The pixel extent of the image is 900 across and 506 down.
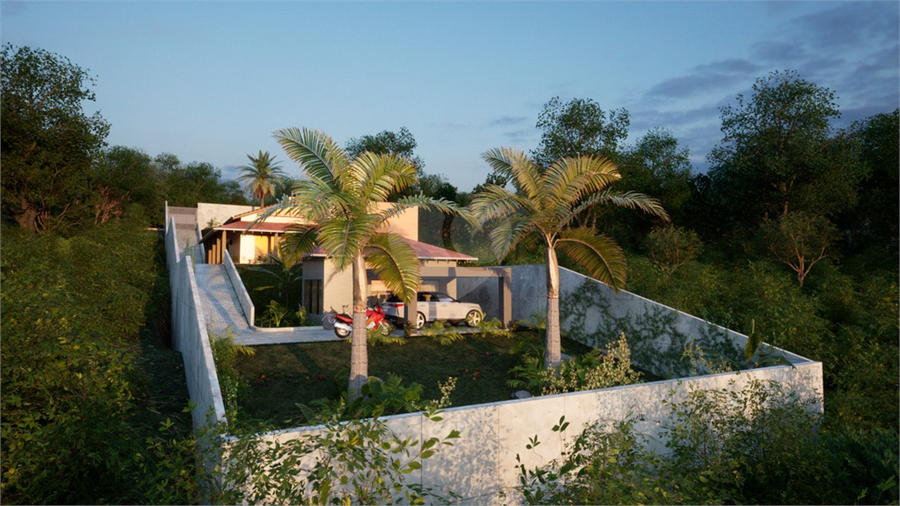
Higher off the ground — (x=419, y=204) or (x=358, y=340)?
(x=419, y=204)

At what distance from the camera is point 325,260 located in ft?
57.0

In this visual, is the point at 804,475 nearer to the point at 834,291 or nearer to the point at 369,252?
the point at 369,252

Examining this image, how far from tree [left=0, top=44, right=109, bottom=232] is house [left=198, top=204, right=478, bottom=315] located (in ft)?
24.0

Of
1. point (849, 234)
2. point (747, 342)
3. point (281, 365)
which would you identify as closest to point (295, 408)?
point (281, 365)

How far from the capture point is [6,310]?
5.45 m

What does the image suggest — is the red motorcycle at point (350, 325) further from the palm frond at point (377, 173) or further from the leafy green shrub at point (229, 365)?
the palm frond at point (377, 173)

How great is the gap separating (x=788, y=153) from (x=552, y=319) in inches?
831

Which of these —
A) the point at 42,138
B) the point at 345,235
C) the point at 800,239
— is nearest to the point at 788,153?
the point at 800,239

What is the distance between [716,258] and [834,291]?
36.7 ft

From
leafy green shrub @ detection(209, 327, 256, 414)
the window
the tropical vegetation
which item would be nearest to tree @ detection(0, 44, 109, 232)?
the tropical vegetation

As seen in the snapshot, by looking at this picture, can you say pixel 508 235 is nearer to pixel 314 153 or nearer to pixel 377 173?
pixel 377 173

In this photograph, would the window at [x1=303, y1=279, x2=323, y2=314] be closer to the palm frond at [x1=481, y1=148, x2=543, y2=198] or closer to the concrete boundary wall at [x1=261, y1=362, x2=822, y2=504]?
the palm frond at [x1=481, y1=148, x2=543, y2=198]

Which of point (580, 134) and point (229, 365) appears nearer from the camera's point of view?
point (229, 365)

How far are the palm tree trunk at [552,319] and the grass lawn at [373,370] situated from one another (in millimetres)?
1209
